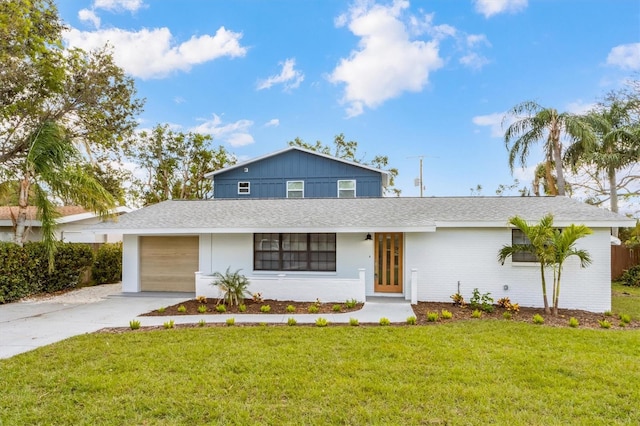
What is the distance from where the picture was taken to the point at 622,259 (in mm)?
16156

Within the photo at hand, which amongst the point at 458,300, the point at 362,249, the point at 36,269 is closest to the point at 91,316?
the point at 36,269

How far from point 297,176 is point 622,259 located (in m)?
16.2

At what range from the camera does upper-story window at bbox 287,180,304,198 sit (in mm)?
18438

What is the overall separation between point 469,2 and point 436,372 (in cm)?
1318

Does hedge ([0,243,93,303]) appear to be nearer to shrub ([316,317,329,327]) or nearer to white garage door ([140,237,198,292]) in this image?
white garage door ([140,237,198,292])

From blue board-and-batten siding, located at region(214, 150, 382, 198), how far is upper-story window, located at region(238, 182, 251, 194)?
0.54 ft

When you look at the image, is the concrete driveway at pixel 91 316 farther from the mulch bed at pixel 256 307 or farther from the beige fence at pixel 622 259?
the beige fence at pixel 622 259

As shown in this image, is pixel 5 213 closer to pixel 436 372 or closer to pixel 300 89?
pixel 300 89

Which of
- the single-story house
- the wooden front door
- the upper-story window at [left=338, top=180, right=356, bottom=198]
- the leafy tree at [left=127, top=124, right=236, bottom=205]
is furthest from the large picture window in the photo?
the leafy tree at [left=127, top=124, right=236, bottom=205]

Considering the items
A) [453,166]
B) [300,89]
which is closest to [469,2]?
[300,89]

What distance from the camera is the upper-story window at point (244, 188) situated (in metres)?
18.8

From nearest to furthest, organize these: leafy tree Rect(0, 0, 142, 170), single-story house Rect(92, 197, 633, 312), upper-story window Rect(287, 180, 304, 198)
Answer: single-story house Rect(92, 197, 633, 312) → leafy tree Rect(0, 0, 142, 170) → upper-story window Rect(287, 180, 304, 198)

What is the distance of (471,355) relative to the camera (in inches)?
210

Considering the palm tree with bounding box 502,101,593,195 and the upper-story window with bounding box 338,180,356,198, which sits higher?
the palm tree with bounding box 502,101,593,195
